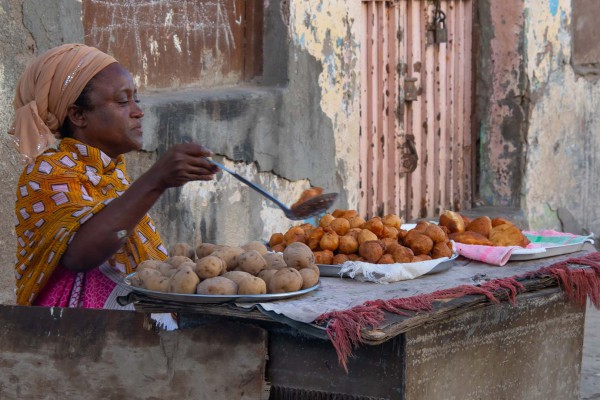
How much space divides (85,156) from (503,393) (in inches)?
60.8

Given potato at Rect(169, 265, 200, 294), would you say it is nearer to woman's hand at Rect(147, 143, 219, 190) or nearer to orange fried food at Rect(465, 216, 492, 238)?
woman's hand at Rect(147, 143, 219, 190)

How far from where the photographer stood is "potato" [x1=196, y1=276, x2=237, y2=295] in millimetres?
2637

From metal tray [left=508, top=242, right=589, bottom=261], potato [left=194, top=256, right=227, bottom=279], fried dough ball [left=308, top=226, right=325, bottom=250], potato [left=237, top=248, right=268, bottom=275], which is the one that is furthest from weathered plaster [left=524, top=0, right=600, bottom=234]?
potato [left=194, top=256, right=227, bottom=279]

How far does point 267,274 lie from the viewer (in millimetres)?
2775

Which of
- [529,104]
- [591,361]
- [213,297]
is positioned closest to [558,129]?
[529,104]

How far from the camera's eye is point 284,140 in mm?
5883

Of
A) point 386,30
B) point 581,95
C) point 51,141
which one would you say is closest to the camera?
point 51,141

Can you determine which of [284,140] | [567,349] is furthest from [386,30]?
[567,349]

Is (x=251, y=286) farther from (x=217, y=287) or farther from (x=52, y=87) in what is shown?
(x=52, y=87)

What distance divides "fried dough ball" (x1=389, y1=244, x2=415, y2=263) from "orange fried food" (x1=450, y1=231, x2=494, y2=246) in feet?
1.39

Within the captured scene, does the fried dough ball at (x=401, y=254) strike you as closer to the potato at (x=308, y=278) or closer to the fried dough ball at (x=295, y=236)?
the fried dough ball at (x=295, y=236)

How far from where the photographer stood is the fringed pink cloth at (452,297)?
8.34ft

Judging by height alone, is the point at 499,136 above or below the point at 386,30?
below

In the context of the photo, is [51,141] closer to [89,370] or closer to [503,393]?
[89,370]
